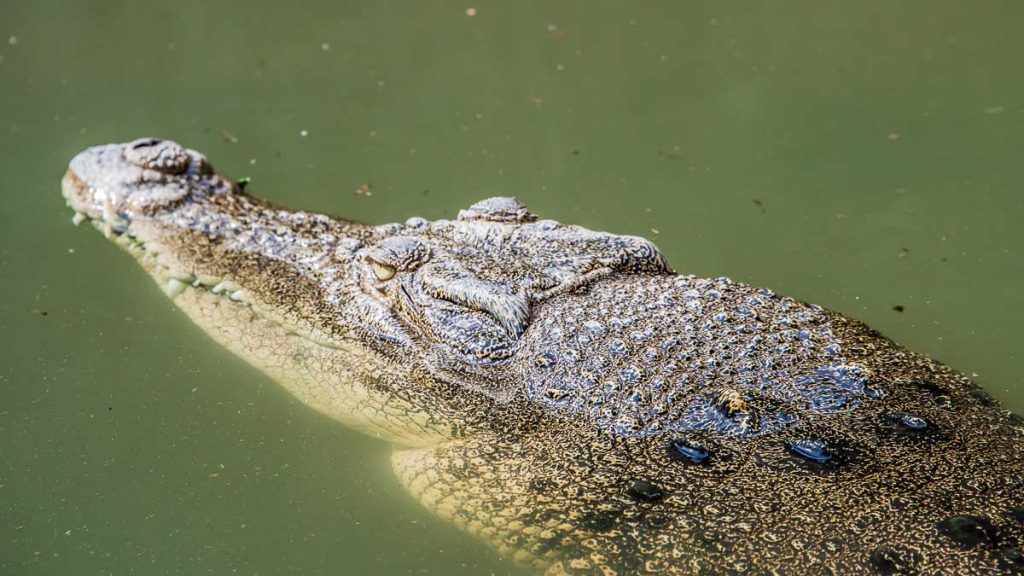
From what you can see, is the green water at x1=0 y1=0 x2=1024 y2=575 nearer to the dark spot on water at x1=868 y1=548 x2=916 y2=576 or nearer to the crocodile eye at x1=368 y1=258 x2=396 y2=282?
the crocodile eye at x1=368 y1=258 x2=396 y2=282

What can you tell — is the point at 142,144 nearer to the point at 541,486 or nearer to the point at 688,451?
the point at 541,486

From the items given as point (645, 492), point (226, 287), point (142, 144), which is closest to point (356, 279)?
point (226, 287)

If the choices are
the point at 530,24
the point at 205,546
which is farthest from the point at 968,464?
the point at 530,24

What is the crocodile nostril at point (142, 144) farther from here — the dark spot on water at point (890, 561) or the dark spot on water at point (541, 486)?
the dark spot on water at point (890, 561)

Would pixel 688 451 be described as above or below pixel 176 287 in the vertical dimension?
below

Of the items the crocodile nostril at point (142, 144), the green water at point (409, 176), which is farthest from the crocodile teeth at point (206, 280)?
the crocodile nostril at point (142, 144)

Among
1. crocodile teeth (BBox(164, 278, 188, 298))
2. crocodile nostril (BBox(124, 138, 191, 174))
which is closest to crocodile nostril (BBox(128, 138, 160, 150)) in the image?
crocodile nostril (BBox(124, 138, 191, 174))
